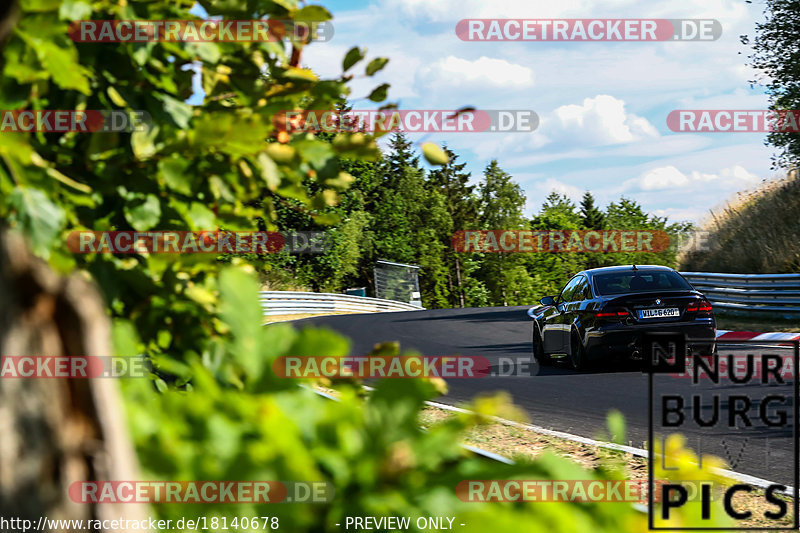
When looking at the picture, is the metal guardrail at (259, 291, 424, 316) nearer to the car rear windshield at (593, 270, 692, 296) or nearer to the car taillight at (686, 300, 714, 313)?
the car rear windshield at (593, 270, 692, 296)

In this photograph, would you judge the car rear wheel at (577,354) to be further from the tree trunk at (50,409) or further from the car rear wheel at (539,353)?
the tree trunk at (50,409)

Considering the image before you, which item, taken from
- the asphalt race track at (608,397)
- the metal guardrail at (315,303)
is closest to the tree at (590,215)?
the metal guardrail at (315,303)

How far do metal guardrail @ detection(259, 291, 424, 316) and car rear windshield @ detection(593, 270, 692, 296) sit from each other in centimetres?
2172

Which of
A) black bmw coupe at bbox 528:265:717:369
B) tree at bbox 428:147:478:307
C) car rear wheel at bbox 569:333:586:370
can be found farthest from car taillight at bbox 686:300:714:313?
tree at bbox 428:147:478:307

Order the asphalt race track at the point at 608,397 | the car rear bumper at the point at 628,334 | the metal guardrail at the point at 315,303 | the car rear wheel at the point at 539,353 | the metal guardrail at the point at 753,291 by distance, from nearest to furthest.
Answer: the asphalt race track at the point at 608,397
the car rear bumper at the point at 628,334
the car rear wheel at the point at 539,353
the metal guardrail at the point at 753,291
the metal guardrail at the point at 315,303

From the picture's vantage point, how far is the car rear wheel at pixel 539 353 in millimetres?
14552

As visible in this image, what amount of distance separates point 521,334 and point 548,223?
62925mm

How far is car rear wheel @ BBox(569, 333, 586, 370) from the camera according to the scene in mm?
12727

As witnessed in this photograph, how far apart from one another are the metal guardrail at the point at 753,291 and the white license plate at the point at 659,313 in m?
8.24

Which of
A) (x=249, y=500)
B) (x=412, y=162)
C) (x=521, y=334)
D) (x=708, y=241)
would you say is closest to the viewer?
(x=249, y=500)

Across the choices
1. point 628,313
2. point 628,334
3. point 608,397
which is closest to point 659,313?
point 628,313

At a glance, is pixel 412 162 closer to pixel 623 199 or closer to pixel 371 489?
pixel 623 199

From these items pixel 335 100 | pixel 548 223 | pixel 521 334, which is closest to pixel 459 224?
pixel 548 223

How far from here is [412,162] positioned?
254ft
